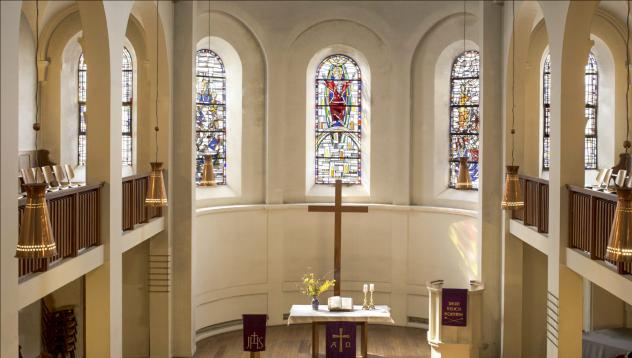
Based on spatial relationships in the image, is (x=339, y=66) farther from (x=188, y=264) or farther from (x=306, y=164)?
(x=188, y=264)

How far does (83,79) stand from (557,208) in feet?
37.6

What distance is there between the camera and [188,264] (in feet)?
57.4

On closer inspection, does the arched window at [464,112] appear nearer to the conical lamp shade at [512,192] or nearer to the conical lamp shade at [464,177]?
the conical lamp shade at [464,177]

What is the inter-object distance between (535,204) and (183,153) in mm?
7025

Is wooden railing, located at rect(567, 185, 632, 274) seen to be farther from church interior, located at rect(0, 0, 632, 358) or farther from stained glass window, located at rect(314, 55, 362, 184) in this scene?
stained glass window, located at rect(314, 55, 362, 184)

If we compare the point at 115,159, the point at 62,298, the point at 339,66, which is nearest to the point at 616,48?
the point at 339,66

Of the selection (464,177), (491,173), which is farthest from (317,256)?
(491,173)

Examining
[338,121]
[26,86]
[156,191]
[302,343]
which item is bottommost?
[302,343]

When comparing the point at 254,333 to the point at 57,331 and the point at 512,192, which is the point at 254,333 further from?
the point at 512,192

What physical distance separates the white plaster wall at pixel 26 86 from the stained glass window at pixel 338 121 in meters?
6.58

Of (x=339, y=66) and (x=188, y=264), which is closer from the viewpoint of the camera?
(x=188, y=264)

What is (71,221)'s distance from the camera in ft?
38.7

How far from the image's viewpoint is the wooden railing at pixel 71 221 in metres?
10.7

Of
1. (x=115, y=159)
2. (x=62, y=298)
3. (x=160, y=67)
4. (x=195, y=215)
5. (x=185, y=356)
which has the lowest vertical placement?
Answer: (x=185, y=356)
